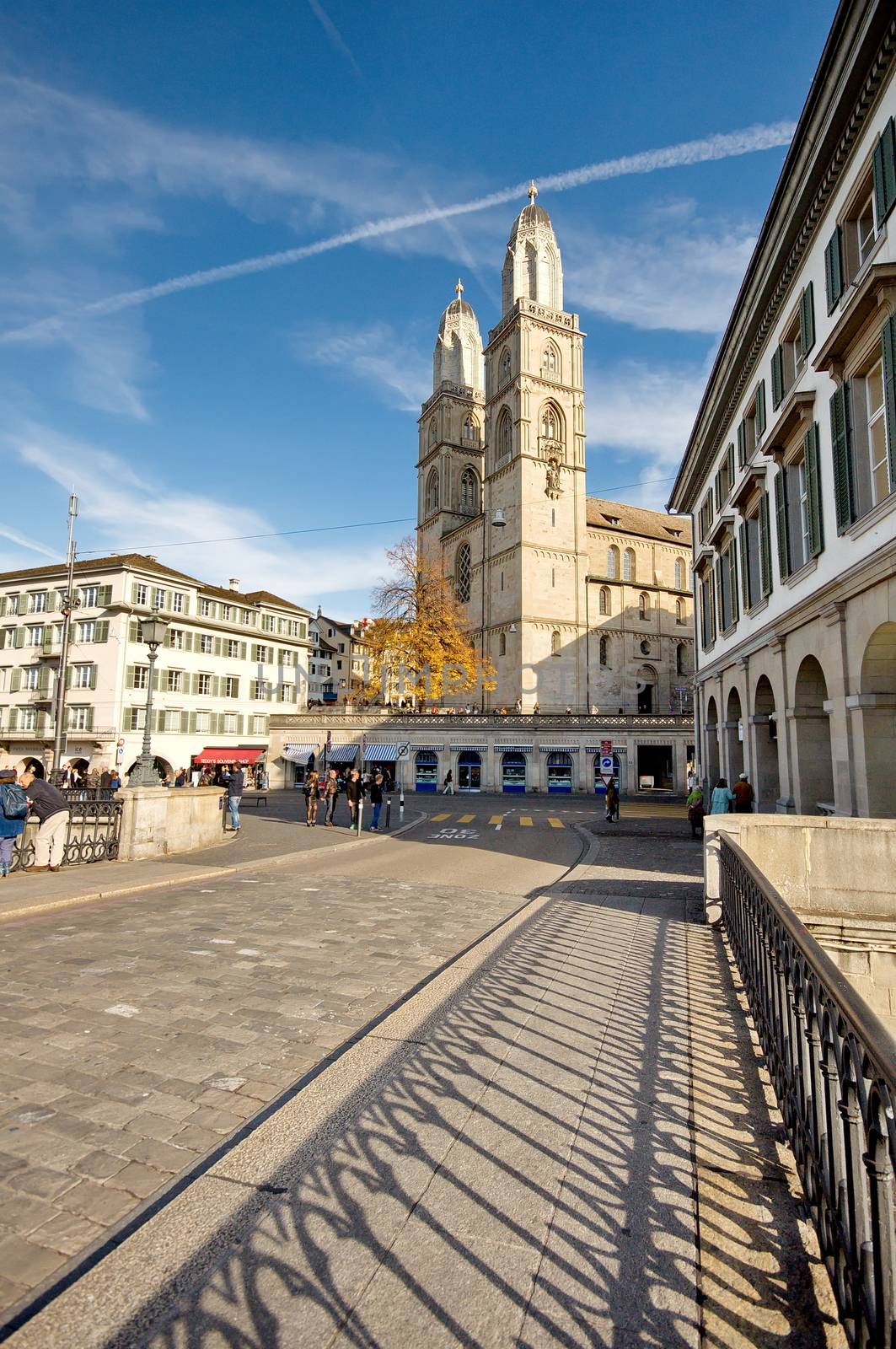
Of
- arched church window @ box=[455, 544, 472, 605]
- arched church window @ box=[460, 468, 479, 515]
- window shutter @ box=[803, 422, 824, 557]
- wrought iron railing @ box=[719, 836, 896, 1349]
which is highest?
arched church window @ box=[460, 468, 479, 515]

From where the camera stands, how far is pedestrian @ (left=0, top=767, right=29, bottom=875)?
1007 centimetres

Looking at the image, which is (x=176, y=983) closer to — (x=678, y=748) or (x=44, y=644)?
(x=678, y=748)

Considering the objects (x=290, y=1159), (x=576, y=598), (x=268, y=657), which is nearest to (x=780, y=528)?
(x=290, y=1159)

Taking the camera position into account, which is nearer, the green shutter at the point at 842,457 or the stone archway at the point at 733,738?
the green shutter at the point at 842,457

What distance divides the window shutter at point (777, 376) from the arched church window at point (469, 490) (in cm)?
5337

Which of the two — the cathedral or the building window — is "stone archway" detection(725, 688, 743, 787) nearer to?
the cathedral

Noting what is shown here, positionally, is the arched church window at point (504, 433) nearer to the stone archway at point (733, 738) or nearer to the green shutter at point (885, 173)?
the stone archway at point (733, 738)

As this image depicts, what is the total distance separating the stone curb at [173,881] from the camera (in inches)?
337

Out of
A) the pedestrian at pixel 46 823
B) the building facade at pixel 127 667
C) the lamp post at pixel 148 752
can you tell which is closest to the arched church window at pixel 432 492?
the building facade at pixel 127 667

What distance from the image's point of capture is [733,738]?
76.0 ft

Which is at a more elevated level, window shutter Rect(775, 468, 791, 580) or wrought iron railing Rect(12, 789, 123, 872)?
window shutter Rect(775, 468, 791, 580)

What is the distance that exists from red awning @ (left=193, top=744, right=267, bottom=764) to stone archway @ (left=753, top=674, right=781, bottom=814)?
1419 inches

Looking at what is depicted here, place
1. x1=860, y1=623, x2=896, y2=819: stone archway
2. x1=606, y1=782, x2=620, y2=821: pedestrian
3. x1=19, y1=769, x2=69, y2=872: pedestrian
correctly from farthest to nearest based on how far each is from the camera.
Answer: x1=606, y1=782, x2=620, y2=821: pedestrian → x1=860, y1=623, x2=896, y2=819: stone archway → x1=19, y1=769, x2=69, y2=872: pedestrian

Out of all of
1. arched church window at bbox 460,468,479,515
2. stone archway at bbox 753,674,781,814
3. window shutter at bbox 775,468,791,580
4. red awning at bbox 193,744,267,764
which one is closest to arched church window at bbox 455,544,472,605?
arched church window at bbox 460,468,479,515
